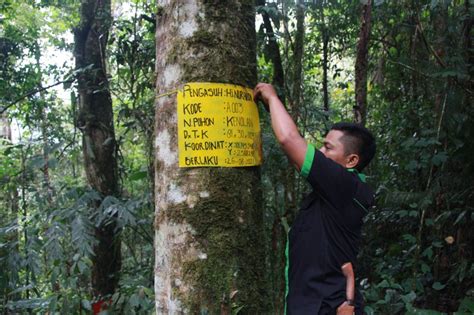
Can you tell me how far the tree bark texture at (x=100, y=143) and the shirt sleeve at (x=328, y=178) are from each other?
3.20m

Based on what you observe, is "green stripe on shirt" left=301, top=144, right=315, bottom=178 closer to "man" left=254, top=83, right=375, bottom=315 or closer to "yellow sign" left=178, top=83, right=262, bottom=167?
"man" left=254, top=83, right=375, bottom=315

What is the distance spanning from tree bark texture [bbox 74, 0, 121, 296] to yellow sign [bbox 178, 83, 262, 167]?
3161mm

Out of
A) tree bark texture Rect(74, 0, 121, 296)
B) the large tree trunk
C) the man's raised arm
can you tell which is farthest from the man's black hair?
tree bark texture Rect(74, 0, 121, 296)

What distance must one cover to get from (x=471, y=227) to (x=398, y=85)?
103 inches

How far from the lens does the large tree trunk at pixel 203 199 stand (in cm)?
158

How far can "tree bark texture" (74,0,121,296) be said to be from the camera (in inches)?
186

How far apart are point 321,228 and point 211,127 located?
63 cm

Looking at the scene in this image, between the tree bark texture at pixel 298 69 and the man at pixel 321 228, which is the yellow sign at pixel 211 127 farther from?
the tree bark texture at pixel 298 69

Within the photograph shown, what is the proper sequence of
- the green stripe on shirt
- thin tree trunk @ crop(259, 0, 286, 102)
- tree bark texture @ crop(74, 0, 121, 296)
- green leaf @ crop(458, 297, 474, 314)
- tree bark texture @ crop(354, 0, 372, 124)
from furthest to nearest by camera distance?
tree bark texture @ crop(74, 0, 121, 296), thin tree trunk @ crop(259, 0, 286, 102), tree bark texture @ crop(354, 0, 372, 124), green leaf @ crop(458, 297, 474, 314), the green stripe on shirt

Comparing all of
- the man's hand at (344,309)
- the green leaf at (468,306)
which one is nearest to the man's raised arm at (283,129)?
the man's hand at (344,309)

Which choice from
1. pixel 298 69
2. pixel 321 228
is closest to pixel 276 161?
pixel 298 69

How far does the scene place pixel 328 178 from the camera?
1.80 meters

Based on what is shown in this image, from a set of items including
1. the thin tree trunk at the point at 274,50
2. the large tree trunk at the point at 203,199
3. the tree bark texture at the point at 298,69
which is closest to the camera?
the large tree trunk at the point at 203,199

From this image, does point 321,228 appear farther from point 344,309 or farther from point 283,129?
point 283,129
